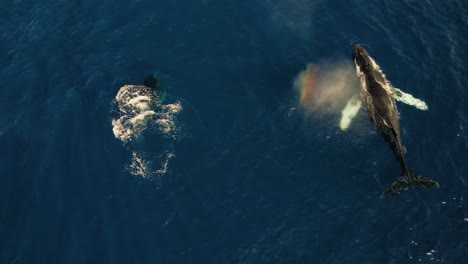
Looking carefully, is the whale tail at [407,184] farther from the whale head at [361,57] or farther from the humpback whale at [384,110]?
the whale head at [361,57]

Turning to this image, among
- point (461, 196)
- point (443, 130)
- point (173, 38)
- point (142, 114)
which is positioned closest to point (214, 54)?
point (173, 38)

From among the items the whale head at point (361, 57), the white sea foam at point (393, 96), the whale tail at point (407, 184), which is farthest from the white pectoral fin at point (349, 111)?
the whale tail at point (407, 184)

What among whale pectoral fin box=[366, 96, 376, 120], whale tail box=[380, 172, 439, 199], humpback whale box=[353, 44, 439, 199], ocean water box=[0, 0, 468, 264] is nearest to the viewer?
ocean water box=[0, 0, 468, 264]

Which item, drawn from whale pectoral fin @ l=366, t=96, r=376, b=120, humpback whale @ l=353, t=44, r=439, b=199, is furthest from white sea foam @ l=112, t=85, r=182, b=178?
humpback whale @ l=353, t=44, r=439, b=199

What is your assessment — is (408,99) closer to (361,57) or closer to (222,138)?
(361,57)

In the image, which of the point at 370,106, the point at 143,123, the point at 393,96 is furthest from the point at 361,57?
the point at 143,123

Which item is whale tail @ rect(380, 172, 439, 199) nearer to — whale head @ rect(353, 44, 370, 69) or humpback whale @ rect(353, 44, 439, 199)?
humpback whale @ rect(353, 44, 439, 199)

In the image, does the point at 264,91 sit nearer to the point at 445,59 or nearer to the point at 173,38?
the point at 173,38
